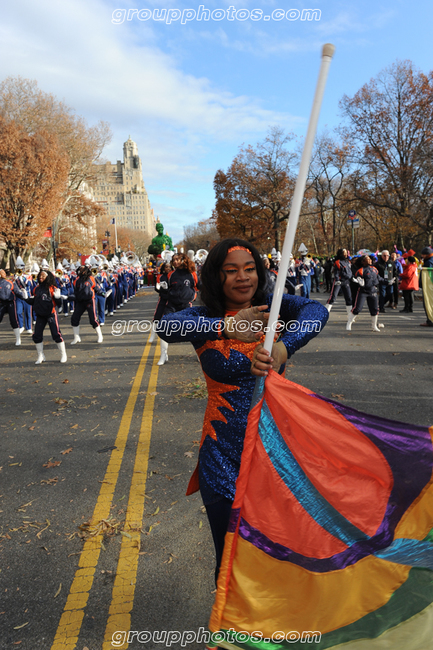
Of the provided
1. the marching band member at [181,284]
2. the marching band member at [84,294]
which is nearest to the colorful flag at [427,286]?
the marching band member at [181,284]

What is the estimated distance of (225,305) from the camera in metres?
2.51

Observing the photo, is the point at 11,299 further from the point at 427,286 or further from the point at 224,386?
the point at 224,386

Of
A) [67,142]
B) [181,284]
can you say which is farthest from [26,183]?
[181,284]

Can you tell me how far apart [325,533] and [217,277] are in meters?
1.25

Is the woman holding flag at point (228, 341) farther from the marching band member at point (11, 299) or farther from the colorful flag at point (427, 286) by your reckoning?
the marching band member at point (11, 299)

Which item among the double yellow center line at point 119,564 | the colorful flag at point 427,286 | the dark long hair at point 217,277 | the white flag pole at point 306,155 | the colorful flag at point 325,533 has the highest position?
the white flag pole at point 306,155

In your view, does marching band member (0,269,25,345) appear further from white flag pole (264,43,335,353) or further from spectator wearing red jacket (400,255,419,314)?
white flag pole (264,43,335,353)

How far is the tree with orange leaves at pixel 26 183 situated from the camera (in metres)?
34.4

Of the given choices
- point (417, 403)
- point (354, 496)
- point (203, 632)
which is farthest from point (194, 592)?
point (417, 403)

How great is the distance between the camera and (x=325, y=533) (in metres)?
1.98

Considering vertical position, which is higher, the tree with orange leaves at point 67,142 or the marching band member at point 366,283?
the tree with orange leaves at point 67,142

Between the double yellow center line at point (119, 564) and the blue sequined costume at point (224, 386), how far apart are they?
1214 millimetres

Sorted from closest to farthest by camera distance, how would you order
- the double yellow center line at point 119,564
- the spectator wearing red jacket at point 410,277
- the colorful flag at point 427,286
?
the double yellow center line at point 119,564, the colorful flag at point 427,286, the spectator wearing red jacket at point 410,277

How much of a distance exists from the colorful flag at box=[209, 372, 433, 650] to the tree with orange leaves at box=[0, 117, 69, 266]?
36577mm
